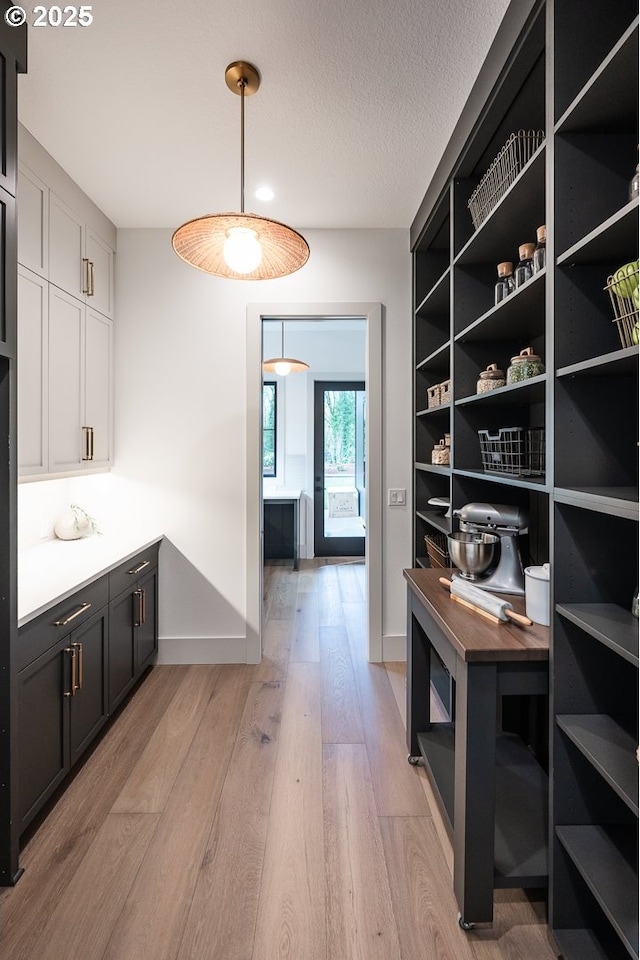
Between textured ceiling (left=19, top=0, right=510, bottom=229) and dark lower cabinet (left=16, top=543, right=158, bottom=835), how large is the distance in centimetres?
200

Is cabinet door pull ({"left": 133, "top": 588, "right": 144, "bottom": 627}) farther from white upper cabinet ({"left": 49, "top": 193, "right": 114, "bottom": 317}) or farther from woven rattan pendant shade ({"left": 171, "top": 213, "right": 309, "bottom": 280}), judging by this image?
woven rattan pendant shade ({"left": 171, "top": 213, "right": 309, "bottom": 280})

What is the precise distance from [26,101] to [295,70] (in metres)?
1.11

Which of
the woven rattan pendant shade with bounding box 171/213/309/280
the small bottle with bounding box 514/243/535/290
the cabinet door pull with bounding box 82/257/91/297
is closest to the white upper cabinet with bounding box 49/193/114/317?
the cabinet door pull with bounding box 82/257/91/297

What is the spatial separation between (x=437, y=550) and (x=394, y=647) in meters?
0.84

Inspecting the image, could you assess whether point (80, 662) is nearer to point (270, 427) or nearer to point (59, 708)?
point (59, 708)

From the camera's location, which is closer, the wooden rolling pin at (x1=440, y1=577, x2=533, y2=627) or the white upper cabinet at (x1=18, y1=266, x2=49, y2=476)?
the wooden rolling pin at (x1=440, y1=577, x2=533, y2=627)

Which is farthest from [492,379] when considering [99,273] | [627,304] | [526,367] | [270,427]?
[270,427]

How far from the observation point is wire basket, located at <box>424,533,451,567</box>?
2.86 meters

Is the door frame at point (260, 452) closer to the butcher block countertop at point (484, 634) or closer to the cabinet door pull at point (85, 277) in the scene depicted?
the cabinet door pull at point (85, 277)

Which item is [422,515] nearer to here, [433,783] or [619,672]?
[433,783]

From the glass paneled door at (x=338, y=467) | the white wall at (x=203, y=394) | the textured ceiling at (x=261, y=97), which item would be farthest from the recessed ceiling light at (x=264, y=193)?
the glass paneled door at (x=338, y=467)

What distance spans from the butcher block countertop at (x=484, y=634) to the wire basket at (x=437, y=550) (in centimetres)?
92

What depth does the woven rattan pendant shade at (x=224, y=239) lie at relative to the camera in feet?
6.28

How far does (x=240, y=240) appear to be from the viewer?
2012mm
